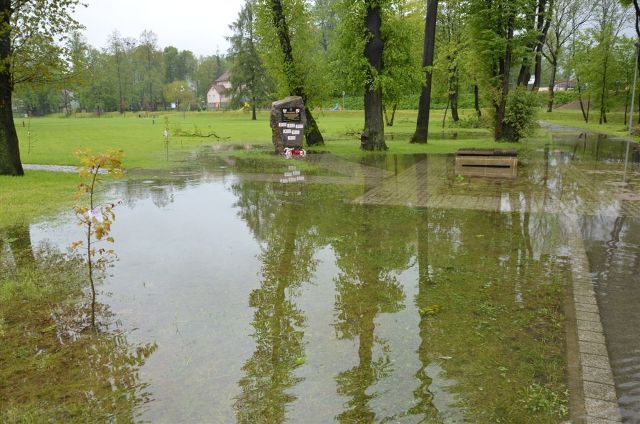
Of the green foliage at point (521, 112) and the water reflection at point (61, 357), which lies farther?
the green foliage at point (521, 112)

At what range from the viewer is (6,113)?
13.6m

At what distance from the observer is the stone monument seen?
20.4 metres

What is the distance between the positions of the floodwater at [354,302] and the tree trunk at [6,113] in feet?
16.4

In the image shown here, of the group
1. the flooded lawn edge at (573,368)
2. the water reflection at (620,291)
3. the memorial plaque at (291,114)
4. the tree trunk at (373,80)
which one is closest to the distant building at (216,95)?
the memorial plaque at (291,114)

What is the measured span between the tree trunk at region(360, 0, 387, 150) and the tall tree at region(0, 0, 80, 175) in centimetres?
1115

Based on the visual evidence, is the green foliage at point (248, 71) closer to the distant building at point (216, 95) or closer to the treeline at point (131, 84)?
the treeline at point (131, 84)

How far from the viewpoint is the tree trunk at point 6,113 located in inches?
512

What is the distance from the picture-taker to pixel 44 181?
44.3ft

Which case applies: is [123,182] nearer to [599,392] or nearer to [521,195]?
[521,195]

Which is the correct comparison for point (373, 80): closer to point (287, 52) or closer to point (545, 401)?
point (287, 52)

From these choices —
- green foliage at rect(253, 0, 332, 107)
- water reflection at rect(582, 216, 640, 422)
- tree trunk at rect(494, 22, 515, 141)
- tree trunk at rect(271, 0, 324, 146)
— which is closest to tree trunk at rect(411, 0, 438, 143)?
tree trunk at rect(494, 22, 515, 141)

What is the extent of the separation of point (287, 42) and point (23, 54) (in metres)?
10.9

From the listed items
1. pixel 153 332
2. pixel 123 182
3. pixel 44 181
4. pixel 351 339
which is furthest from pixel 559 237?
pixel 44 181

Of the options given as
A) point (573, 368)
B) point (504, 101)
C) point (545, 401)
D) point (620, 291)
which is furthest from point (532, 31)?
point (545, 401)
